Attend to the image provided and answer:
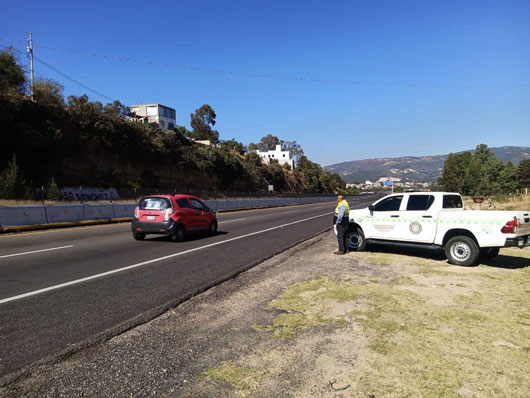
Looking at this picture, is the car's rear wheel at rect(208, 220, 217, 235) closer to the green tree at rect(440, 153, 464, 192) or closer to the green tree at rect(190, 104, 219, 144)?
the green tree at rect(190, 104, 219, 144)

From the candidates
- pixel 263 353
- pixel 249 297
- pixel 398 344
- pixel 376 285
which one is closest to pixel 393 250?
pixel 376 285

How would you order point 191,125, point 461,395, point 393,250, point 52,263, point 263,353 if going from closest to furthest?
point 461,395, point 263,353, point 52,263, point 393,250, point 191,125

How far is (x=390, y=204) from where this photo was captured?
991cm

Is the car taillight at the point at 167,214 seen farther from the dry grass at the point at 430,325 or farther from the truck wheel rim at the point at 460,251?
the truck wheel rim at the point at 460,251

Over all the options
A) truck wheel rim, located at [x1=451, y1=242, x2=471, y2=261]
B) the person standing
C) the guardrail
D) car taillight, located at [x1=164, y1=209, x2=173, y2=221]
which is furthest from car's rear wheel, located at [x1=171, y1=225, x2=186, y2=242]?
truck wheel rim, located at [x1=451, y1=242, x2=471, y2=261]

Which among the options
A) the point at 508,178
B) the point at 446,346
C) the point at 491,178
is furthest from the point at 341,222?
the point at 491,178

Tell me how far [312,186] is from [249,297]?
105m

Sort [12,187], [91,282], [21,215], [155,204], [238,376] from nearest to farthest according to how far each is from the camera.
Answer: [238,376] → [91,282] → [155,204] → [21,215] → [12,187]

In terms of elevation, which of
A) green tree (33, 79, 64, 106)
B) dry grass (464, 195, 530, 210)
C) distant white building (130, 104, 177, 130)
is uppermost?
distant white building (130, 104, 177, 130)

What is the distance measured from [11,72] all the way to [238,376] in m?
45.0

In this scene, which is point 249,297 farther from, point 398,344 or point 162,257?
point 162,257

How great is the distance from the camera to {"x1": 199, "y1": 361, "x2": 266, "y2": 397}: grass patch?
3.18 metres

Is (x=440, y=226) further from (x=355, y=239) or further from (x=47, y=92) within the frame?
(x=47, y=92)

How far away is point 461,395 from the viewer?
2996 millimetres
